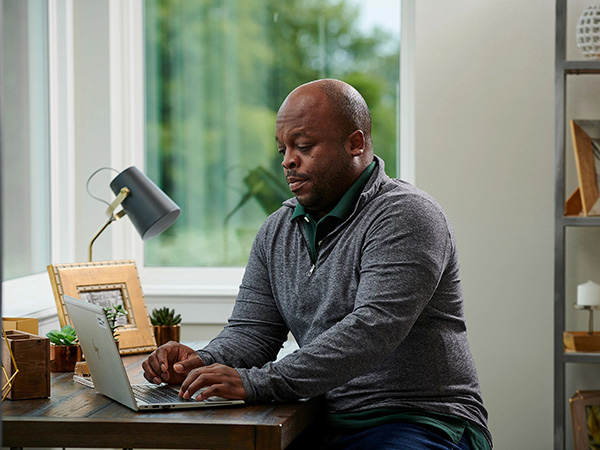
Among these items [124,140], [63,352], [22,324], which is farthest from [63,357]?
[124,140]

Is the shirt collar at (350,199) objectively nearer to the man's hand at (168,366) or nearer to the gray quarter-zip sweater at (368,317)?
the gray quarter-zip sweater at (368,317)

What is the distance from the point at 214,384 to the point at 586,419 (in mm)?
1467

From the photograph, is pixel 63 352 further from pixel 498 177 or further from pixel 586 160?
pixel 586 160

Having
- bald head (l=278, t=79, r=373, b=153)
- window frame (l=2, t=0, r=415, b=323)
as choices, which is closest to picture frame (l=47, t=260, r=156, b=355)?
window frame (l=2, t=0, r=415, b=323)

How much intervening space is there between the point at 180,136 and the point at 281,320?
1439mm

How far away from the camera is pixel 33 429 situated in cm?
132

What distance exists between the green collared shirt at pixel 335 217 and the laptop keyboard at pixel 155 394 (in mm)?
437

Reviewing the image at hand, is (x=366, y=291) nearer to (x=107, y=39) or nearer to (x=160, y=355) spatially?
(x=160, y=355)

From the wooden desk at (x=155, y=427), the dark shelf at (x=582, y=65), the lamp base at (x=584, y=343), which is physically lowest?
the lamp base at (x=584, y=343)

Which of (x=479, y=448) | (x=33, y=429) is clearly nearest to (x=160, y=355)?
(x=33, y=429)

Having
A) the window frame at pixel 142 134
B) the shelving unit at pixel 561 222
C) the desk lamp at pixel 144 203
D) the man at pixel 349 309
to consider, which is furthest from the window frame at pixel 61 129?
the shelving unit at pixel 561 222

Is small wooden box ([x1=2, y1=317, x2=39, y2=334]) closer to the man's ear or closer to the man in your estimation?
the man

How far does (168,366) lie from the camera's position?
159 cm

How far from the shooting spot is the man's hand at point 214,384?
1.39 metres
